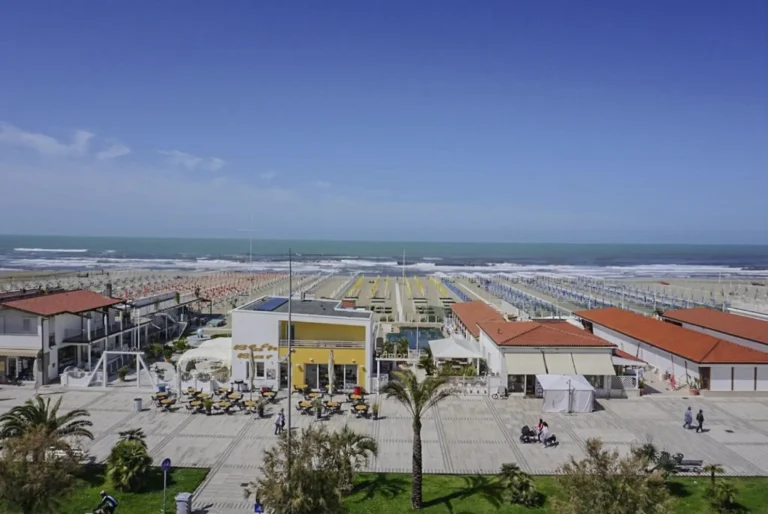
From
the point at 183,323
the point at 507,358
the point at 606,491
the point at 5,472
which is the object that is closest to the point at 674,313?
the point at 507,358

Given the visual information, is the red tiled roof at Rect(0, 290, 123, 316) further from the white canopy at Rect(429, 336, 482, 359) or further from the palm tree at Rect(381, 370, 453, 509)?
the palm tree at Rect(381, 370, 453, 509)

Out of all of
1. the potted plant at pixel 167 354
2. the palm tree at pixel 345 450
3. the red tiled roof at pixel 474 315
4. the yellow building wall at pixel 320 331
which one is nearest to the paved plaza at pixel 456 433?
the palm tree at pixel 345 450

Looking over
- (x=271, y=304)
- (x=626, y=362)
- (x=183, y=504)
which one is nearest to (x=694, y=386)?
(x=626, y=362)

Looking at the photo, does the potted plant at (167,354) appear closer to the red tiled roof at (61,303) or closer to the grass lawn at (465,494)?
the red tiled roof at (61,303)

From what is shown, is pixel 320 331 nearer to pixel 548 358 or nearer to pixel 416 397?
pixel 548 358

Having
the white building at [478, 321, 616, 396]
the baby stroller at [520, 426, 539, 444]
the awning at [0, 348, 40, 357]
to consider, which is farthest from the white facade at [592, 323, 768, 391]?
the awning at [0, 348, 40, 357]

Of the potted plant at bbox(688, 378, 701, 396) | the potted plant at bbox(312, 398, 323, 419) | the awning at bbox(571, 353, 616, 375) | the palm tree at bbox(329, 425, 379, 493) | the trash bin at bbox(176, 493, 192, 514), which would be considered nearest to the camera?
the palm tree at bbox(329, 425, 379, 493)
